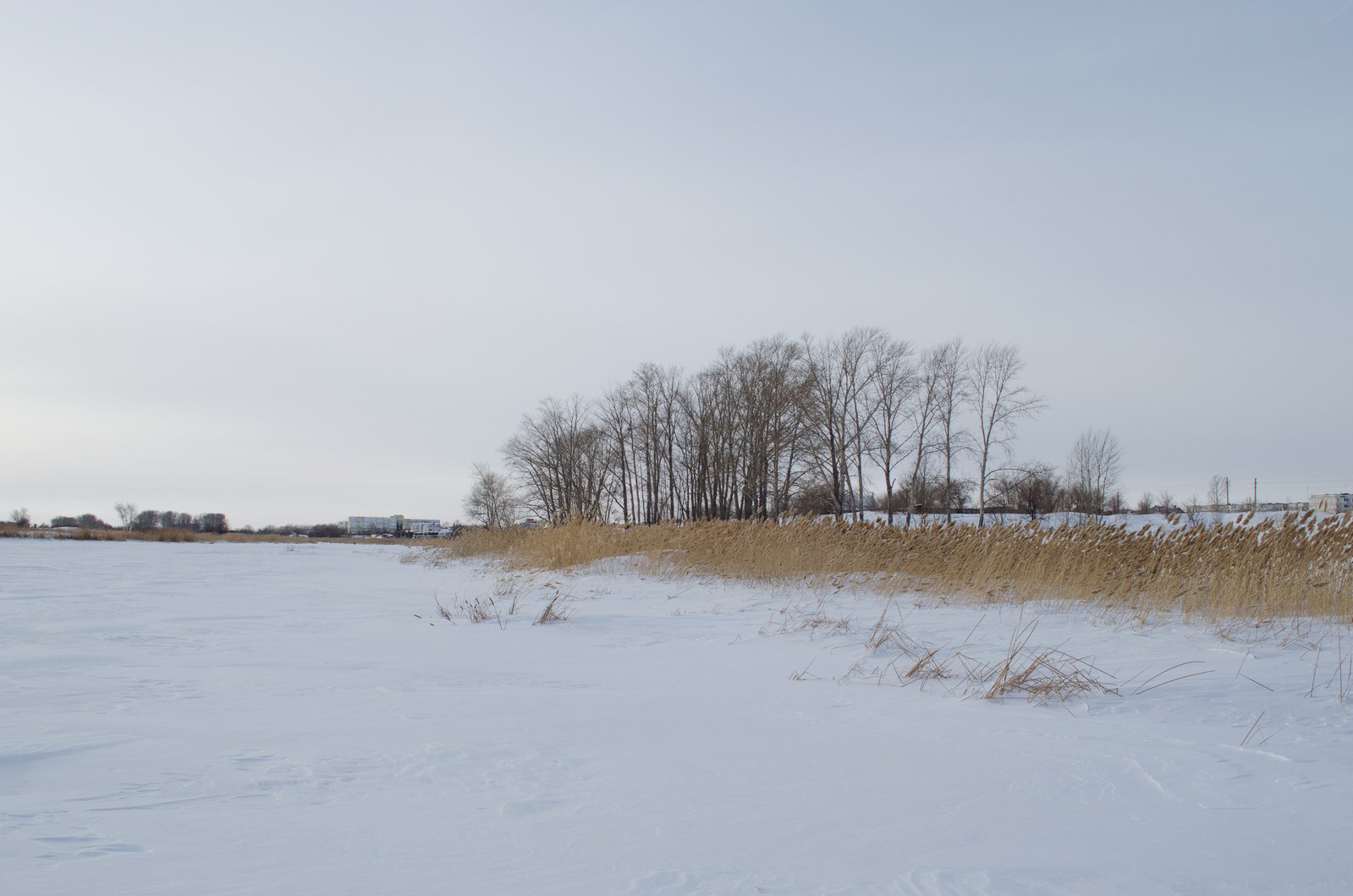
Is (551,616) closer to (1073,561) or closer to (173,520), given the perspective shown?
(1073,561)

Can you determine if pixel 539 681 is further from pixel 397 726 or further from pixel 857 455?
pixel 857 455

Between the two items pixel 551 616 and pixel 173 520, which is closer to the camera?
pixel 551 616

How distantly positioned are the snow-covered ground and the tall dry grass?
0.97 meters

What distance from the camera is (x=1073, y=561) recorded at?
821cm

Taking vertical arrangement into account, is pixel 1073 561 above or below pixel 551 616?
above

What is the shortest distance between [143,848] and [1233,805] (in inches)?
128

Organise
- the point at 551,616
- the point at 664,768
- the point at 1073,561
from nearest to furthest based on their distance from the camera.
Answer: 1. the point at 664,768
2. the point at 551,616
3. the point at 1073,561

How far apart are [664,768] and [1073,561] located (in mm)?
6836

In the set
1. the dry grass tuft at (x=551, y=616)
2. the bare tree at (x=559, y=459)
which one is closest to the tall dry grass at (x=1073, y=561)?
the dry grass tuft at (x=551, y=616)

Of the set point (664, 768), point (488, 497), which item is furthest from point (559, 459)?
point (664, 768)

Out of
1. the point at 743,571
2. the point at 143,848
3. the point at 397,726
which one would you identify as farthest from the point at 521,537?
the point at 143,848

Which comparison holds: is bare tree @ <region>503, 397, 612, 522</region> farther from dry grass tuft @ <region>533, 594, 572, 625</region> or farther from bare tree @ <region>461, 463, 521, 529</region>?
dry grass tuft @ <region>533, 594, 572, 625</region>

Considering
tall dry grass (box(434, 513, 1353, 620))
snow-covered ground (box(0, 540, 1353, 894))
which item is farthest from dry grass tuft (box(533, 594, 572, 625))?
tall dry grass (box(434, 513, 1353, 620))

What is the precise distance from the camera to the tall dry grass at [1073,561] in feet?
22.0
